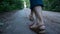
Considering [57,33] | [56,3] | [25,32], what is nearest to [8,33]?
[25,32]

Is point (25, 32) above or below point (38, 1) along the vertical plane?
below

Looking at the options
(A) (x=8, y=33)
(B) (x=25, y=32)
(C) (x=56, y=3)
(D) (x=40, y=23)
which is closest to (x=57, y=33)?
(D) (x=40, y=23)

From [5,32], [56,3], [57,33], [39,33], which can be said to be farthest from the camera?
[56,3]

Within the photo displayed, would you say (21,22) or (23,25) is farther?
(21,22)

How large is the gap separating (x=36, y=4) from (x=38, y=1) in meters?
0.05

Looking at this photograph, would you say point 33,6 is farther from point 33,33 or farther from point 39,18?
point 33,33

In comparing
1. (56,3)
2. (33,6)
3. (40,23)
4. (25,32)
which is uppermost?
(33,6)

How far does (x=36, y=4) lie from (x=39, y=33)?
413 millimetres

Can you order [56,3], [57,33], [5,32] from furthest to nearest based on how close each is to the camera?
[56,3] < [5,32] < [57,33]

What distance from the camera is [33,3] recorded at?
2.33 meters

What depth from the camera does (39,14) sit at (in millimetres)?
2318

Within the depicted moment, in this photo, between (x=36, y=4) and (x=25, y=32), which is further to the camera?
(x=25, y=32)

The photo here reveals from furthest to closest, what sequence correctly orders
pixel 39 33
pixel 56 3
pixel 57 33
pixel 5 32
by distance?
1. pixel 56 3
2. pixel 5 32
3. pixel 57 33
4. pixel 39 33

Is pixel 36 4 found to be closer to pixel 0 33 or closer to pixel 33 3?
pixel 33 3
